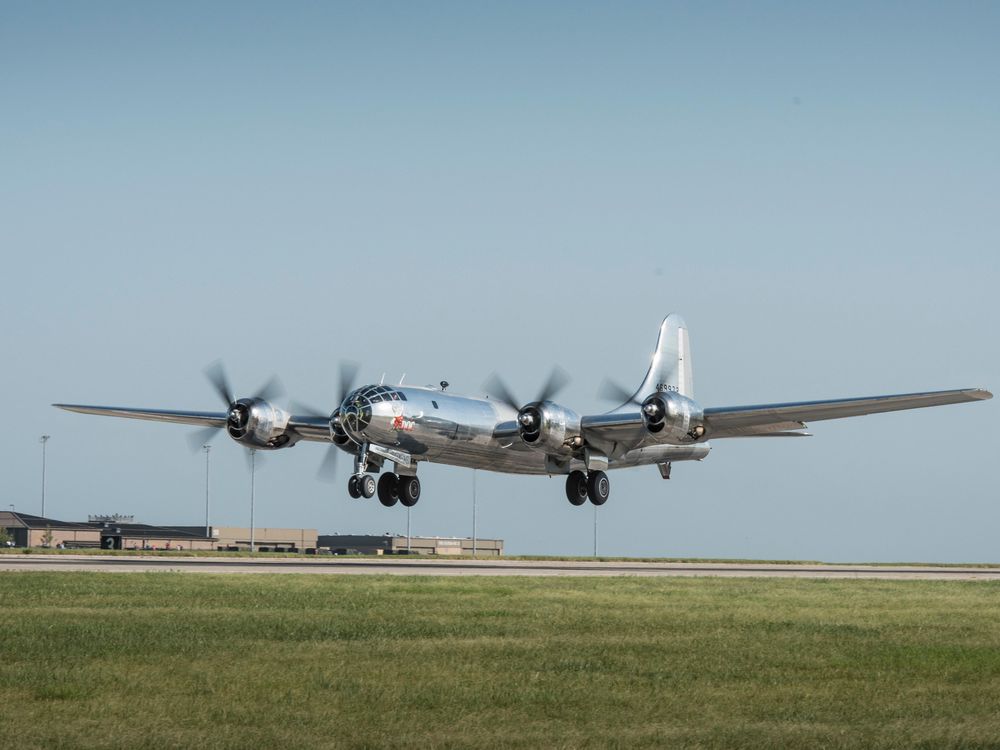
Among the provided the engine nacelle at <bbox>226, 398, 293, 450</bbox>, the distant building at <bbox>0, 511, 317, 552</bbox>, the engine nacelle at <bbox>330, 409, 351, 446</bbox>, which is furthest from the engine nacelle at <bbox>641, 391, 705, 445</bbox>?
the distant building at <bbox>0, 511, 317, 552</bbox>

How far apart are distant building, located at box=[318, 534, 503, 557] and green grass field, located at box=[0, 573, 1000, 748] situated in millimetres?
121892

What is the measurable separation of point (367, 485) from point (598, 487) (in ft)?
38.5

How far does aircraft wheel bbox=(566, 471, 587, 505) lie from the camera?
57.6 metres

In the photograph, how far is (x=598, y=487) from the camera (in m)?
57.9

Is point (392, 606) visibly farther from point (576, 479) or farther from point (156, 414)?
point (156, 414)

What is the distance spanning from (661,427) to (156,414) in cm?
2486

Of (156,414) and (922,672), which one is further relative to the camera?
(156,414)

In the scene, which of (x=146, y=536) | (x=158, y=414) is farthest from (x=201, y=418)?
(x=146, y=536)

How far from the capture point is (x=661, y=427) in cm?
5106

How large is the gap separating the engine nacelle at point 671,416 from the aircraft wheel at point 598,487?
629cm

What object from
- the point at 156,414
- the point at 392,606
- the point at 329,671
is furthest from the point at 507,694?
the point at 156,414

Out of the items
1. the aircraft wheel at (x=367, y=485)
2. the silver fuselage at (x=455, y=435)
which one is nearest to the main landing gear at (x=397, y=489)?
the aircraft wheel at (x=367, y=485)

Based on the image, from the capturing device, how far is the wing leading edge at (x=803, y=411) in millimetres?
44625

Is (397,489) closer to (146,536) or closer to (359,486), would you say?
(359,486)
